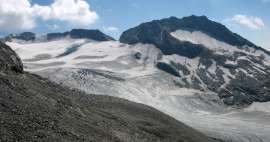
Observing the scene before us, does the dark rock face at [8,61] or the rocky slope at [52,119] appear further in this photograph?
the dark rock face at [8,61]

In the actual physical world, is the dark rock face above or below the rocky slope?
above

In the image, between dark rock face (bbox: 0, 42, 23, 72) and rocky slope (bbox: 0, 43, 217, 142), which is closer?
rocky slope (bbox: 0, 43, 217, 142)

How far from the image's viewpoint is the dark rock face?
56.1m

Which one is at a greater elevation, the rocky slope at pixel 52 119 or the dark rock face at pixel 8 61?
the dark rock face at pixel 8 61

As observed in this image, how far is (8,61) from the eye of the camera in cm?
5816

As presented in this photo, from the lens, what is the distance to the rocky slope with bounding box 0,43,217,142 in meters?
40.2

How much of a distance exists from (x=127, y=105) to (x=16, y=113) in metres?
40.6

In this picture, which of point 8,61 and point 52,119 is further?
point 8,61

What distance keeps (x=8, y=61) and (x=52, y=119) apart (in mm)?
15357

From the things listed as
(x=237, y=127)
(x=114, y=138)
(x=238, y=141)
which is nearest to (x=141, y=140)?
(x=114, y=138)

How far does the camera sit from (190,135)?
75.7 meters

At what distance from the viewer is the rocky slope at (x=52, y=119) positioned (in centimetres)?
4019

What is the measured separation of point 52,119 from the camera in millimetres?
45406

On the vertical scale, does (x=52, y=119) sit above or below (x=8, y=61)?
below
